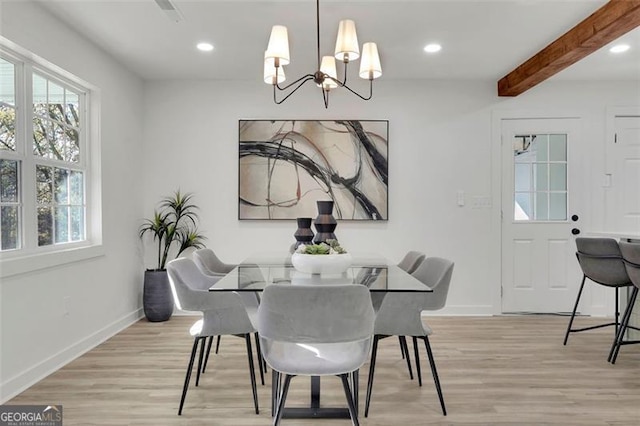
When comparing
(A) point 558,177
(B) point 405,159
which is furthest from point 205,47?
(A) point 558,177

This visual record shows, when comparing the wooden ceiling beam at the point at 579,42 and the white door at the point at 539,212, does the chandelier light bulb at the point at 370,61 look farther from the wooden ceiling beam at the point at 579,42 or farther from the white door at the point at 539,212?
the white door at the point at 539,212

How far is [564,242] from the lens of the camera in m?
4.55

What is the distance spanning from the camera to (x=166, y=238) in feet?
14.3

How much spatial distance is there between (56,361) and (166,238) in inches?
63.0

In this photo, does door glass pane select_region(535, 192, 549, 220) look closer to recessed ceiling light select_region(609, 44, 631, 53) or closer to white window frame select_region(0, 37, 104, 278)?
recessed ceiling light select_region(609, 44, 631, 53)

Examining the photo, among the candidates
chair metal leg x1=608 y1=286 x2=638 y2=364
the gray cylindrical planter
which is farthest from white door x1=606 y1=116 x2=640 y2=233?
the gray cylindrical planter

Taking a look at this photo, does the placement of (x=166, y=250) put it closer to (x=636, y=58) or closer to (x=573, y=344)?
(x=573, y=344)

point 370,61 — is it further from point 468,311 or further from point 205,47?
point 468,311

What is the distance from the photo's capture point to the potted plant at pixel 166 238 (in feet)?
13.8

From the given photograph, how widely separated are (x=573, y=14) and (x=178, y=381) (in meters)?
3.65

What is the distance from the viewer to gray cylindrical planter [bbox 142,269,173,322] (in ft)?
13.7

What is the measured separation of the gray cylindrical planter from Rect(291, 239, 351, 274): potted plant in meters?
2.36

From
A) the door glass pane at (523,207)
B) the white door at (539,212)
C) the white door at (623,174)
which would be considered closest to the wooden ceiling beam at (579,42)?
the white door at (539,212)

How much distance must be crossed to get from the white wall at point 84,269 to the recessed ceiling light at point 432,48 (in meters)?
2.80
